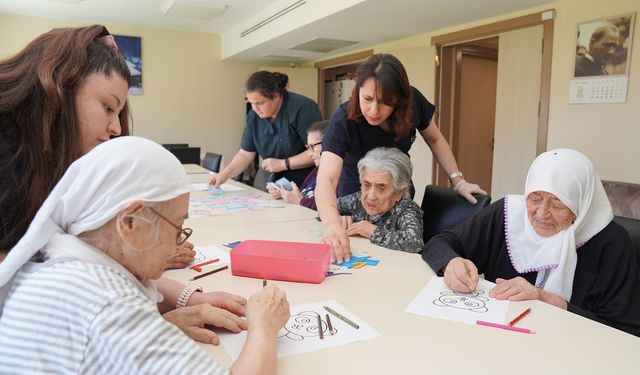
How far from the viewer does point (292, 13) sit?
4.99 m

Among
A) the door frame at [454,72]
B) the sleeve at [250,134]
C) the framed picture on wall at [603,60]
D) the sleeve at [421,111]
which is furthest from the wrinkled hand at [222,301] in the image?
the framed picture on wall at [603,60]

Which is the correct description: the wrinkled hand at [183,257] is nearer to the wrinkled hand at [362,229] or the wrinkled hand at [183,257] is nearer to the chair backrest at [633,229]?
the wrinkled hand at [362,229]

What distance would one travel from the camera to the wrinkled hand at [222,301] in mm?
1133

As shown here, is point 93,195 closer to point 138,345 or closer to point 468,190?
point 138,345

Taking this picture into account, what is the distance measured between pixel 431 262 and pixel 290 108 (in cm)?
192

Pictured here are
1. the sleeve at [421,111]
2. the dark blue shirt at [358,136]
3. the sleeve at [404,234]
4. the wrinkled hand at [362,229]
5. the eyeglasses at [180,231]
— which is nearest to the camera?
the eyeglasses at [180,231]

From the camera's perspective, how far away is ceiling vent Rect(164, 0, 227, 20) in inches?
205

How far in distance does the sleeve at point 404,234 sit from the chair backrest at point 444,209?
0.58ft

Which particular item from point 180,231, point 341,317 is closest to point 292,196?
point 341,317

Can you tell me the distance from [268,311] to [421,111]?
5.24 feet

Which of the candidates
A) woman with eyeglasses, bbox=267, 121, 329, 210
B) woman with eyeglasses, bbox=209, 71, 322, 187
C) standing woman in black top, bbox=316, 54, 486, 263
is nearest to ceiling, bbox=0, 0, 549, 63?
woman with eyeglasses, bbox=209, 71, 322, 187

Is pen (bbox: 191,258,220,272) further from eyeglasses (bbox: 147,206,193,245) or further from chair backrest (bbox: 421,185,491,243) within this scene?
chair backrest (bbox: 421,185,491,243)

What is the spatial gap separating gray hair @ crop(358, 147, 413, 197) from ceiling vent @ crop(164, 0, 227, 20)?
13.1ft

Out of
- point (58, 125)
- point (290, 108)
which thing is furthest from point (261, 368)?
point (290, 108)
